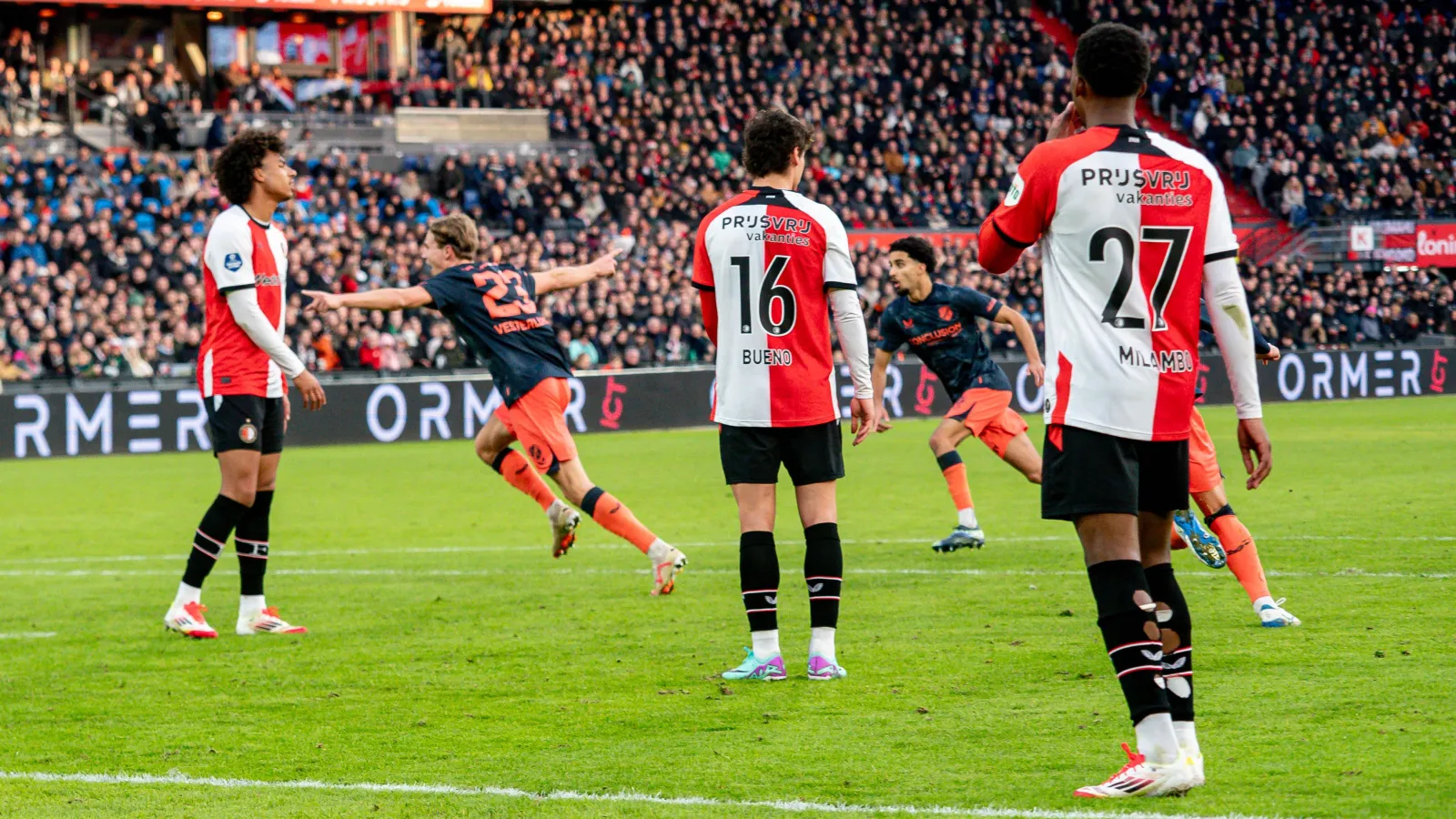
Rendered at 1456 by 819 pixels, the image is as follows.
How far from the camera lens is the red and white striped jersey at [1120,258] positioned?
4.52m

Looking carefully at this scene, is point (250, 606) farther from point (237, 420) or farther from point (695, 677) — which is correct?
point (695, 677)

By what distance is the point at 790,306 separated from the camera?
260 inches

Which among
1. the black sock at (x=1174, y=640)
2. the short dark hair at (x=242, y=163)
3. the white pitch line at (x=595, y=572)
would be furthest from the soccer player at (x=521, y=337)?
the black sock at (x=1174, y=640)

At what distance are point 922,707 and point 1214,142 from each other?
1475 inches

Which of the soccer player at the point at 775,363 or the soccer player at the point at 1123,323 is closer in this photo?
the soccer player at the point at 1123,323

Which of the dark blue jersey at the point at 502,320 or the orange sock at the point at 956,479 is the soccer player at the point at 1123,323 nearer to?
the dark blue jersey at the point at 502,320

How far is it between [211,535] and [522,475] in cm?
182

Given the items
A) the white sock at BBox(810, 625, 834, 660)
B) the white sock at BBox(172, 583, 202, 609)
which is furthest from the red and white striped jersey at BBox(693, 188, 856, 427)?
the white sock at BBox(172, 583, 202, 609)

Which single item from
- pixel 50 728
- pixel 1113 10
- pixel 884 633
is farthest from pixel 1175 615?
pixel 1113 10

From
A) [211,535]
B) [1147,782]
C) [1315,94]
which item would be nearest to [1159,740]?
[1147,782]

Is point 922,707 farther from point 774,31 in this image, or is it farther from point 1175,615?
point 774,31

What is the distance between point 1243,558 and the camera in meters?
7.49

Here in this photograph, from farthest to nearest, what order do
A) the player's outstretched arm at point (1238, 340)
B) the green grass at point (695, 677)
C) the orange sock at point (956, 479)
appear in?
the orange sock at point (956, 479)
the green grass at point (695, 677)
the player's outstretched arm at point (1238, 340)

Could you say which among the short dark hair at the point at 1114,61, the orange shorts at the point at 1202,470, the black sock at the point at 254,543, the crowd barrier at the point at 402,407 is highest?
the short dark hair at the point at 1114,61
